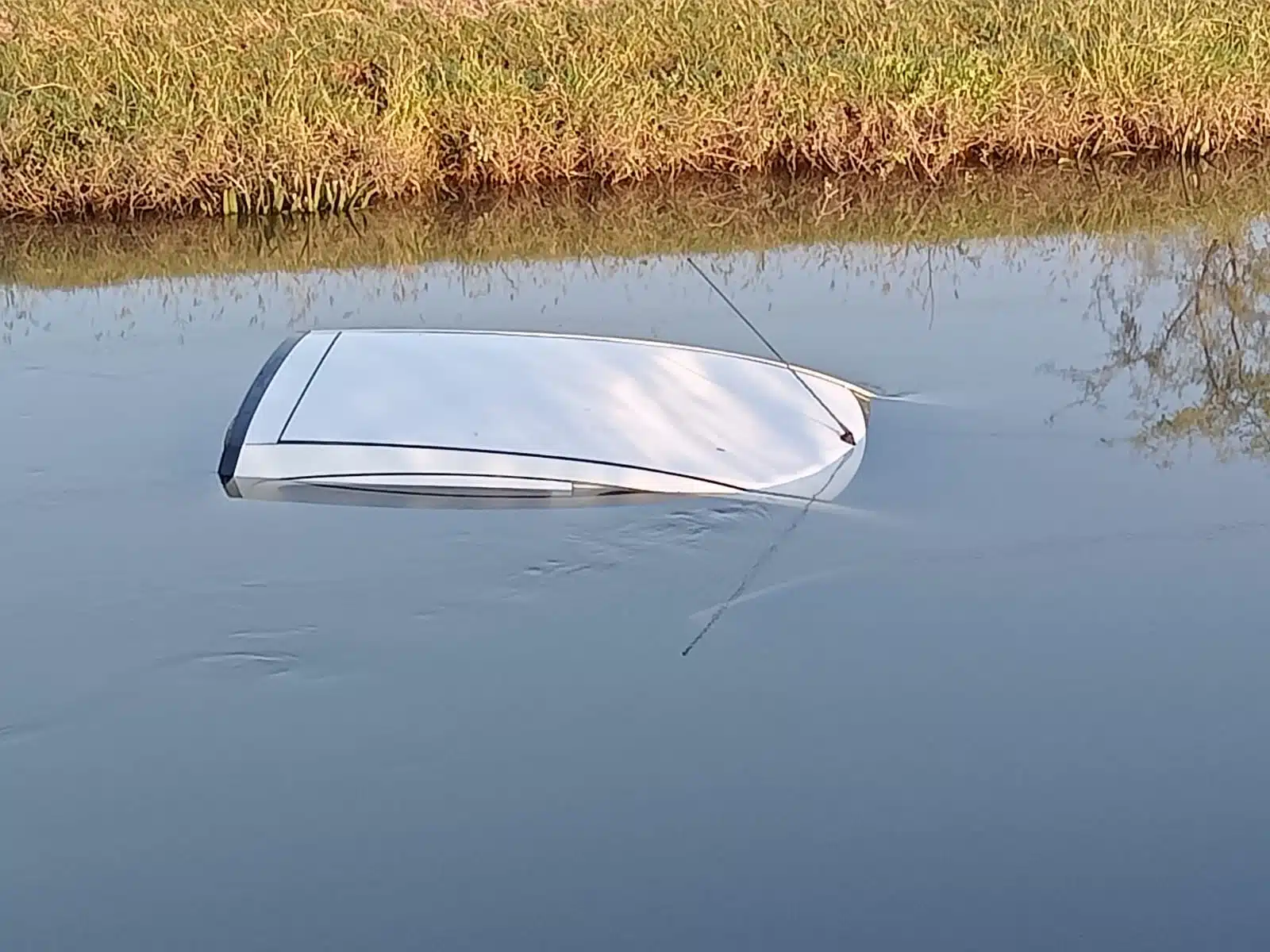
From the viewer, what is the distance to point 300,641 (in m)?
3.47

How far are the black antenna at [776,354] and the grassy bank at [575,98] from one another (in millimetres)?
1511

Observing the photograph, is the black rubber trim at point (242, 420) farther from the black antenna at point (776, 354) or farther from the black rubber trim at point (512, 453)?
the black antenna at point (776, 354)

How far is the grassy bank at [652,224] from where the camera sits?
21.9ft

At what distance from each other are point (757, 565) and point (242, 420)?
130cm

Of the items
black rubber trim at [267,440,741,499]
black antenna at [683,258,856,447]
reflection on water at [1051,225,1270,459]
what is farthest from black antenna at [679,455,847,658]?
reflection on water at [1051,225,1270,459]

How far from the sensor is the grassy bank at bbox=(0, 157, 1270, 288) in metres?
6.68

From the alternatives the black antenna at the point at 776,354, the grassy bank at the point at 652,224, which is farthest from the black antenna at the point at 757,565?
the grassy bank at the point at 652,224

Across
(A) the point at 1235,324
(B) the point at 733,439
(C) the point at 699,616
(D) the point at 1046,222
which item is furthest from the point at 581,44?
(C) the point at 699,616

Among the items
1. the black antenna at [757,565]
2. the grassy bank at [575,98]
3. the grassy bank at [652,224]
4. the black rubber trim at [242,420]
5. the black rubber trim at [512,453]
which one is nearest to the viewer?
the black antenna at [757,565]

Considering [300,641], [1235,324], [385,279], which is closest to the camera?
[300,641]

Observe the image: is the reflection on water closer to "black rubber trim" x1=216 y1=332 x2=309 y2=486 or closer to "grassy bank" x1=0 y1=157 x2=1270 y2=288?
"grassy bank" x1=0 y1=157 x2=1270 y2=288

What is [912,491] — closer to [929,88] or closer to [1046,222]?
[1046,222]

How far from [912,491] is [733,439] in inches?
16.5

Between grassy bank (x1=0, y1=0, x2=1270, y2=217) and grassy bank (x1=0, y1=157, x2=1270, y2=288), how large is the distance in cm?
15
